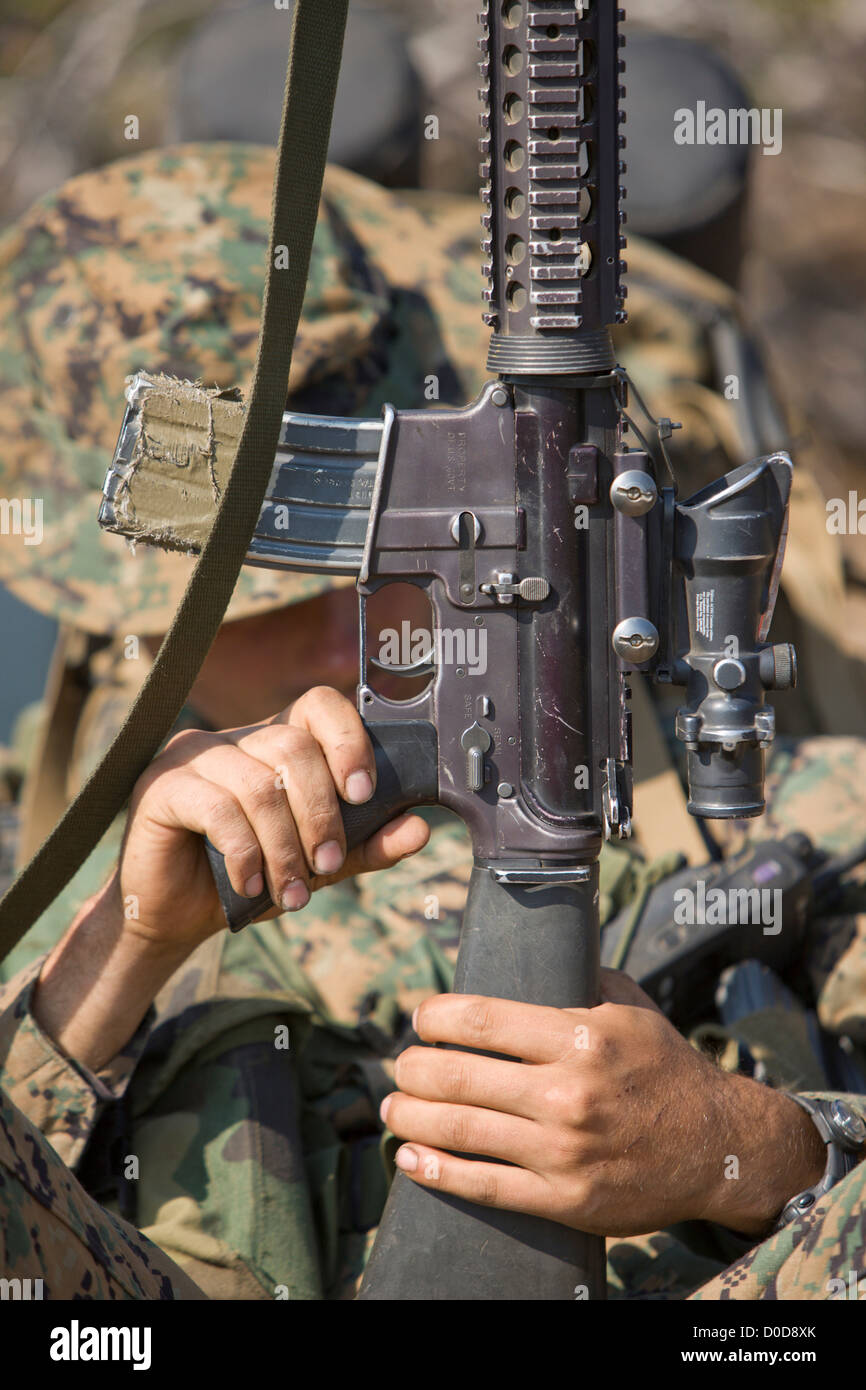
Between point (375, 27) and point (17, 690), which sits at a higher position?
point (375, 27)

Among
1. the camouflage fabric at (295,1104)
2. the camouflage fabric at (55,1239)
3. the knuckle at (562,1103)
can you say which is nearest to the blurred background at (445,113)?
the camouflage fabric at (295,1104)

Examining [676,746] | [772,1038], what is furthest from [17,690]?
[772,1038]

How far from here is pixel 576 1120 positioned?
1.20 meters

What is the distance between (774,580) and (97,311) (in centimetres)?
117

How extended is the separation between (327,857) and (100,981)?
0.36 meters

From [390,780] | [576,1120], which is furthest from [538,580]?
[576,1120]

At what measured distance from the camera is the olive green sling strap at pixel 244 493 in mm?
1199

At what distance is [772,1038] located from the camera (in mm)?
1642

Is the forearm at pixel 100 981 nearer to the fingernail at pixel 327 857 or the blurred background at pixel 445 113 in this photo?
the fingernail at pixel 327 857

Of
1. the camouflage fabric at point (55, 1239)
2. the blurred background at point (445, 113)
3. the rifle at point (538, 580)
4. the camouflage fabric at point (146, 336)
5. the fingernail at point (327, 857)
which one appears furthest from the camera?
the blurred background at point (445, 113)

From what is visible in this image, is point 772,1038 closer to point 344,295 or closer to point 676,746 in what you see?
point 676,746

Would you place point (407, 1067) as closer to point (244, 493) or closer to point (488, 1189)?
point (488, 1189)

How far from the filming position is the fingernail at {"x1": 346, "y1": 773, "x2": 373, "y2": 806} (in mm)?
1240

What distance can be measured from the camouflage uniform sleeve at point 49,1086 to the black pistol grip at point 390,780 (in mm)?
323
